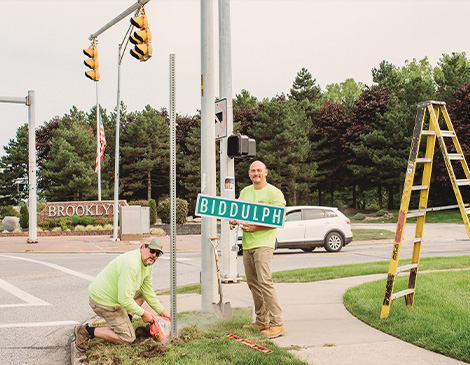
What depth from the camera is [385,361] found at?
4.79 metres

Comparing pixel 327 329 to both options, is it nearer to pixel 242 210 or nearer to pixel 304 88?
pixel 242 210

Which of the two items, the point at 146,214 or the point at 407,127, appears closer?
the point at 146,214

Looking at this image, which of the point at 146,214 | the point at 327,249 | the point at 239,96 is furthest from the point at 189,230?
the point at 239,96

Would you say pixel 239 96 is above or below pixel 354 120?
above

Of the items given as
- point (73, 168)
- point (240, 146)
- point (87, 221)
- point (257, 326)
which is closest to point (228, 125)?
point (240, 146)

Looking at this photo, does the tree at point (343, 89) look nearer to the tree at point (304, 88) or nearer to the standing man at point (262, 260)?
the tree at point (304, 88)

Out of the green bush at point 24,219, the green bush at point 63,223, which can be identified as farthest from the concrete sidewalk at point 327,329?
the green bush at point 24,219

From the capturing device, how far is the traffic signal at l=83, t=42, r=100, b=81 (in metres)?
15.0

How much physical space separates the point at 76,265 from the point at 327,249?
8.24 metres

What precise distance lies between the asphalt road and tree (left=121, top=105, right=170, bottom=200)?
108ft

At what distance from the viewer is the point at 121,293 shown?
523 cm

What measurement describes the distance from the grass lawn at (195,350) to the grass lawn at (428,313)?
1.55 meters

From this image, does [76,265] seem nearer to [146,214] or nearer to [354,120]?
[146,214]

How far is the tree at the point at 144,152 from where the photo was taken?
50.9m
